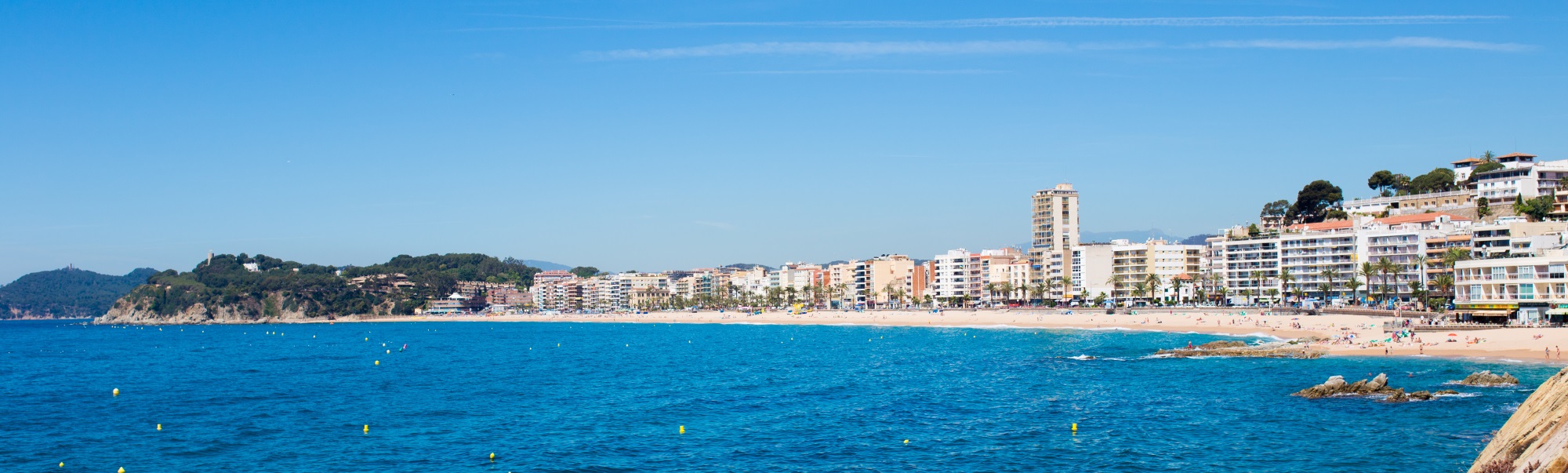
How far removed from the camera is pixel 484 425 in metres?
38.3

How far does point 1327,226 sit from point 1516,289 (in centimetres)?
5147

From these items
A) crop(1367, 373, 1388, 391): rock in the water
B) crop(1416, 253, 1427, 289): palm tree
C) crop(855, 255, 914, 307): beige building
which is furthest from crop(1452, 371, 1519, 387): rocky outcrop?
crop(855, 255, 914, 307): beige building

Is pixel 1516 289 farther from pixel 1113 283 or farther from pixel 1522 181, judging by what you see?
pixel 1113 283

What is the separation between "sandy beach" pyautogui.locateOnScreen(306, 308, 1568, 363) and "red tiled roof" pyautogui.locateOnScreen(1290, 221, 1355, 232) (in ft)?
50.7

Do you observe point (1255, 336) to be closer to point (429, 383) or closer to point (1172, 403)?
point (1172, 403)

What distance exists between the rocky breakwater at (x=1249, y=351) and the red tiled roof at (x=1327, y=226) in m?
59.6

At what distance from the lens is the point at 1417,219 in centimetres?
11200

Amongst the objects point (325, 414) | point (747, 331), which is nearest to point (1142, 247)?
point (747, 331)

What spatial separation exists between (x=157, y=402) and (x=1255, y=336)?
6466 cm

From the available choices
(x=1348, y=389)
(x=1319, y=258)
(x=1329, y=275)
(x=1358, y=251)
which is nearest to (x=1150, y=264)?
(x=1319, y=258)

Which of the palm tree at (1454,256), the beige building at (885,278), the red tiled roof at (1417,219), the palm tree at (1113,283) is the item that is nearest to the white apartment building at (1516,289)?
the palm tree at (1454,256)

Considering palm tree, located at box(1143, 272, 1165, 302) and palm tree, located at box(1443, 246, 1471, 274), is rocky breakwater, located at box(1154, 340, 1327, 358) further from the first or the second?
palm tree, located at box(1143, 272, 1165, 302)

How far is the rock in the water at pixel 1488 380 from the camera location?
42.1 meters

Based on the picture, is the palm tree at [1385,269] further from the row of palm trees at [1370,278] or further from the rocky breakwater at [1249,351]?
the rocky breakwater at [1249,351]
